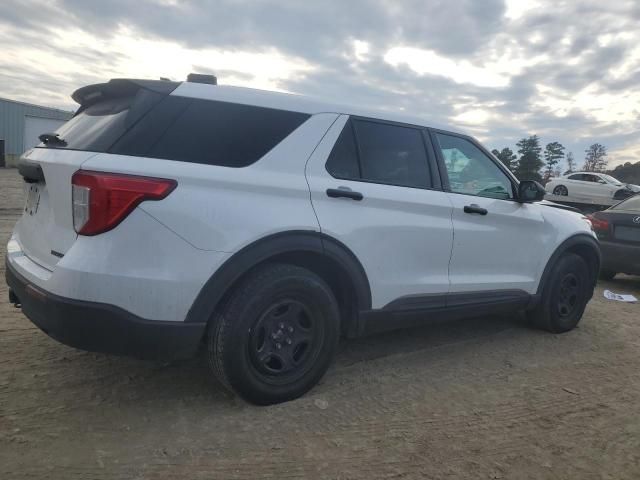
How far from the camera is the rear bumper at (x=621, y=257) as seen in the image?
6863 mm

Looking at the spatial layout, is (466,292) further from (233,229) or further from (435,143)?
(233,229)

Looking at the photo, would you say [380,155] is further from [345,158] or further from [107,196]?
[107,196]

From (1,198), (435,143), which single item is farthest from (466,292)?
(1,198)

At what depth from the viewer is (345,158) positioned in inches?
127

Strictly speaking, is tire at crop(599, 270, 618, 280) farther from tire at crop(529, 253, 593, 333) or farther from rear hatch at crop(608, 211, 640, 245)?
tire at crop(529, 253, 593, 333)

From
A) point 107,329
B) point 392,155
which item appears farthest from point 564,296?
point 107,329

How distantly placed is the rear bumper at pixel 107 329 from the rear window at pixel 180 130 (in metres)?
0.79

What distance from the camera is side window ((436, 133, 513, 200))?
12.8ft

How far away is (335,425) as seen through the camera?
2.84 metres

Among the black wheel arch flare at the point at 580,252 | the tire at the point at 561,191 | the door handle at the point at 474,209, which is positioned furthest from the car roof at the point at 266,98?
the tire at the point at 561,191

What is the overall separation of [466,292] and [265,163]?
195cm

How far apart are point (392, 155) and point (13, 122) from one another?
126ft

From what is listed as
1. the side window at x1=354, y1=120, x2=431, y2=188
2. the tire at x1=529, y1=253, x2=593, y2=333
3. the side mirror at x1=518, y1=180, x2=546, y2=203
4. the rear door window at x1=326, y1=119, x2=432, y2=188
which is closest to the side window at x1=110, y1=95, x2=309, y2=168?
the rear door window at x1=326, y1=119, x2=432, y2=188

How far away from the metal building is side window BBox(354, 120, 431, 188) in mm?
35066
